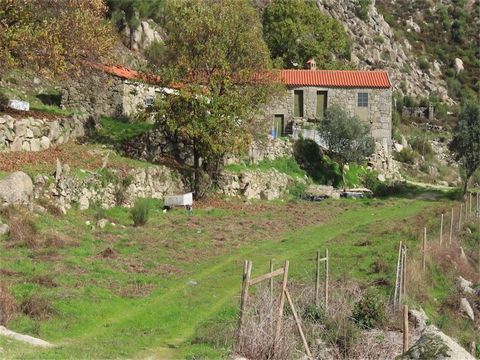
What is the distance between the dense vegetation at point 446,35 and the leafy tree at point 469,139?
55.6 metres

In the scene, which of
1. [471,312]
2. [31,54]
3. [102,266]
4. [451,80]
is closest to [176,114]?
[31,54]

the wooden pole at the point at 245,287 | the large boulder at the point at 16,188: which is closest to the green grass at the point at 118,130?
the large boulder at the point at 16,188

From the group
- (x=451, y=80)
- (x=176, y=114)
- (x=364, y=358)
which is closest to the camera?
(x=364, y=358)

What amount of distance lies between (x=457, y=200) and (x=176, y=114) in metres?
21.2

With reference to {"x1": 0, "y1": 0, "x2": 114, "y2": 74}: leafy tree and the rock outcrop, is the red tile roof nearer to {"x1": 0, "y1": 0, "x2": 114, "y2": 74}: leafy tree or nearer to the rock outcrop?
the rock outcrop

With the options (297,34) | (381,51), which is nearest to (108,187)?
(297,34)

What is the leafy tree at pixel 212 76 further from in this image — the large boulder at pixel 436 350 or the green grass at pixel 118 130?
the large boulder at pixel 436 350

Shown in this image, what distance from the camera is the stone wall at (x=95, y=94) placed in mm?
35500

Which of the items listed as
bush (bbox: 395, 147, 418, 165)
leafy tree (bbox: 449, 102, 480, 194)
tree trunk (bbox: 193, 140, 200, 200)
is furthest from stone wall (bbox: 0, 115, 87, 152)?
bush (bbox: 395, 147, 418, 165)

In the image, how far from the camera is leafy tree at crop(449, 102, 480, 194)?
142 feet

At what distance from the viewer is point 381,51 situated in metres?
93.9

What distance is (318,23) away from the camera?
209 ft

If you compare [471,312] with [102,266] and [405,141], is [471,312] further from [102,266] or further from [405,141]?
[405,141]

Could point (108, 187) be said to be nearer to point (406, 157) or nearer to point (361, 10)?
point (406, 157)
